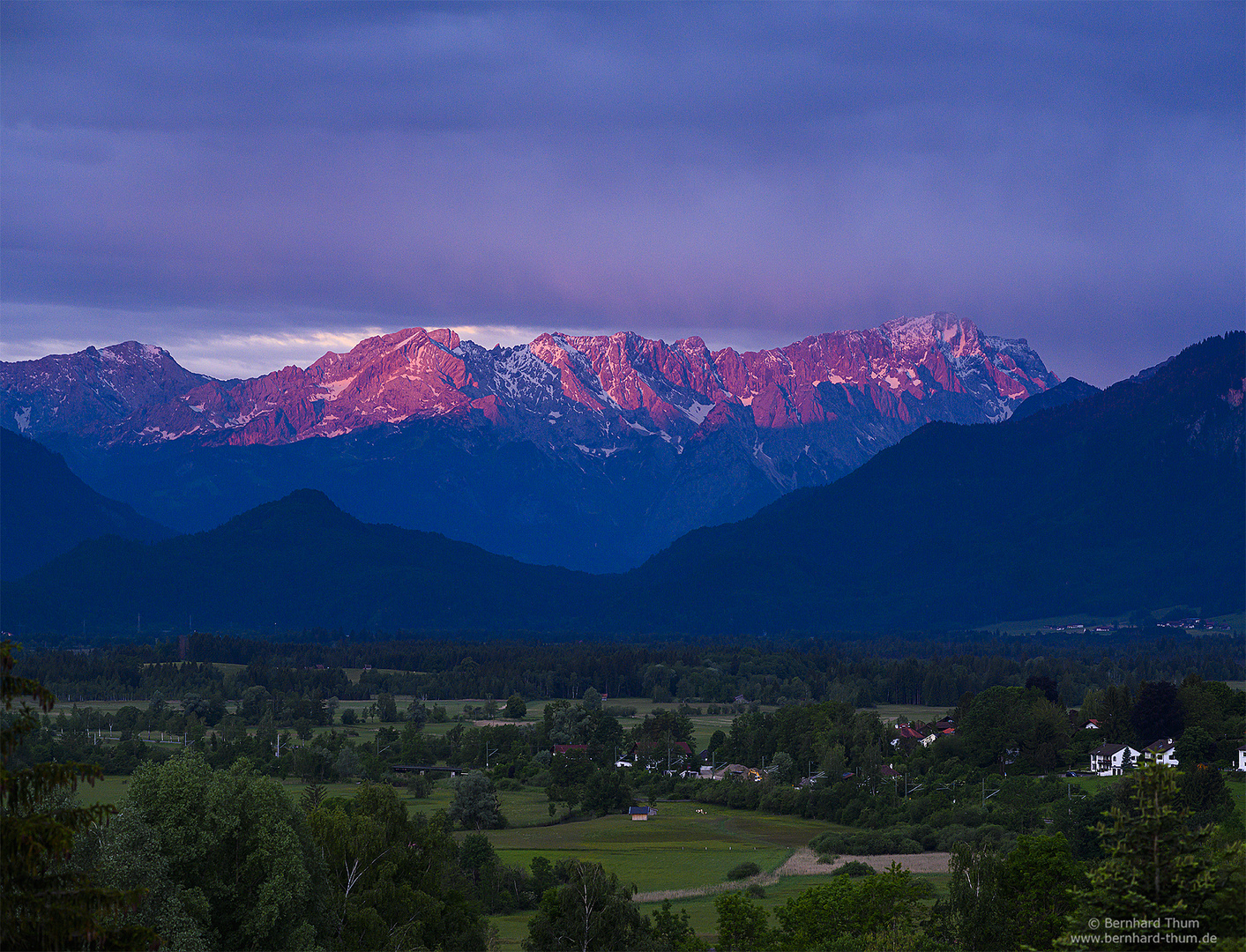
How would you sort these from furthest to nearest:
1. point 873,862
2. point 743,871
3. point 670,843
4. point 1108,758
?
point 1108,758
point 670,843
point 873,862
point 743,871

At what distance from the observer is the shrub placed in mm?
89375

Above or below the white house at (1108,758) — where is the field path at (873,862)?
below

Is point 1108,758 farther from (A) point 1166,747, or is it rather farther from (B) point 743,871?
(B) point 743,871

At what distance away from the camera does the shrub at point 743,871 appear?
89375 mm

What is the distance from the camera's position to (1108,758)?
125 m

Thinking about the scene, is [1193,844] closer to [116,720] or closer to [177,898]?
[177,898]

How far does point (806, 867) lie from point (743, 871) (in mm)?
5757

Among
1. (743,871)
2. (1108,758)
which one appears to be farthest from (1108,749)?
(743,871)

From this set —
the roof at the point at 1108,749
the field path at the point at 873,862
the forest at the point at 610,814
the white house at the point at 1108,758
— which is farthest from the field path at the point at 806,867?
the roof at the point at 1108,749

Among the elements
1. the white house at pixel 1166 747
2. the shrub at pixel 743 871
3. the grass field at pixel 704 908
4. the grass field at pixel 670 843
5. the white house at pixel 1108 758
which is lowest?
the grass field at pixel 670 843

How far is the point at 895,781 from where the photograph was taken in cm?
12450

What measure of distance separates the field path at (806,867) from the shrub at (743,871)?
0.61m

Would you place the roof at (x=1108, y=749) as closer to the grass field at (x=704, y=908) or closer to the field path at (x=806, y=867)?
the field path at (x=806, y=867)

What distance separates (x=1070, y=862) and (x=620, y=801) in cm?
7460
